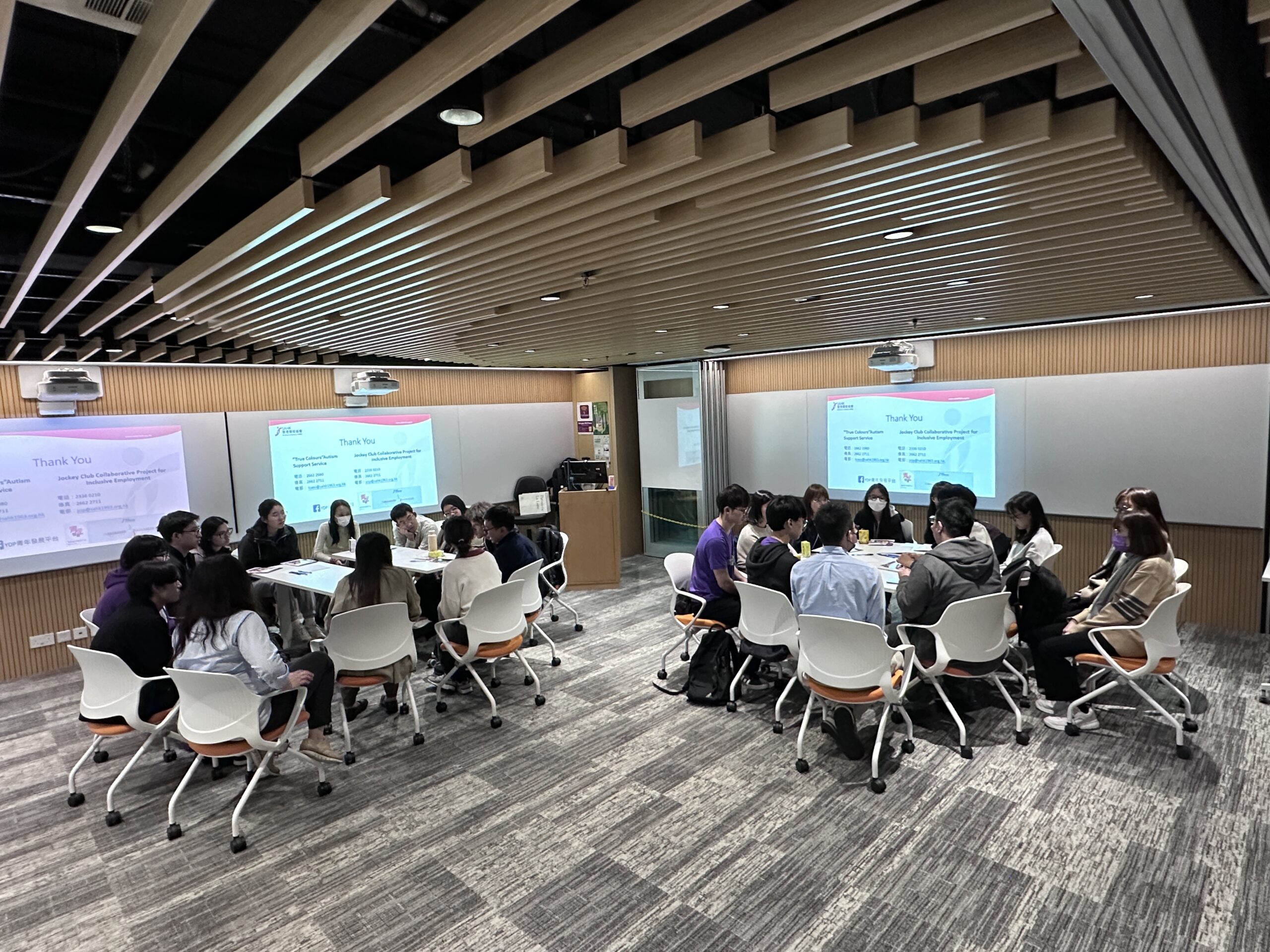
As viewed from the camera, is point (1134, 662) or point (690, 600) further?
point (690, 600)

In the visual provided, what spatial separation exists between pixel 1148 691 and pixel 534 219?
5069 millimetres

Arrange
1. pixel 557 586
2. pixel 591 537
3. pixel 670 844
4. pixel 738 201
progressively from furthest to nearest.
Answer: pixel 591 537
pixel 557 586
pixel 670 844
pixel 738 201

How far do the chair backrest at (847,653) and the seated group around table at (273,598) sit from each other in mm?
2286

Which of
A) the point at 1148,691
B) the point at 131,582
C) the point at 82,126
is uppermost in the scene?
the point at 82,126

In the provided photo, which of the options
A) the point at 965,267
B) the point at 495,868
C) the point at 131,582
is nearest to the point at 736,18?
the point at 965,267

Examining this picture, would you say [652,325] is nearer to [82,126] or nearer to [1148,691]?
[82,126]

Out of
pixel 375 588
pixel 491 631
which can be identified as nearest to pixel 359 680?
pixel 375 588

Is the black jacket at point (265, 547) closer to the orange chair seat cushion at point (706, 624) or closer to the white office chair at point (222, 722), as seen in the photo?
the white office chair at point (222, 722)

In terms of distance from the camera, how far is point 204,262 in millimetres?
3258

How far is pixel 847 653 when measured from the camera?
3.75 m

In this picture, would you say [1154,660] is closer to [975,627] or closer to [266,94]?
[975,627]

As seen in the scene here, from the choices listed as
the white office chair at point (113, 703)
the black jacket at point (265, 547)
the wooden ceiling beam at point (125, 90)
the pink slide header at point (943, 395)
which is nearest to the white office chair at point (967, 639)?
the pink slide header at point (943, 395)

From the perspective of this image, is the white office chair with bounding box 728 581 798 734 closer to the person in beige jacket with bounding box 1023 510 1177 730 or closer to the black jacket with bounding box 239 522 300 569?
the person in beige jacket with bounding box 1023 510 1177 730

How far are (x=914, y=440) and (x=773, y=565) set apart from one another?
401 centimetres
